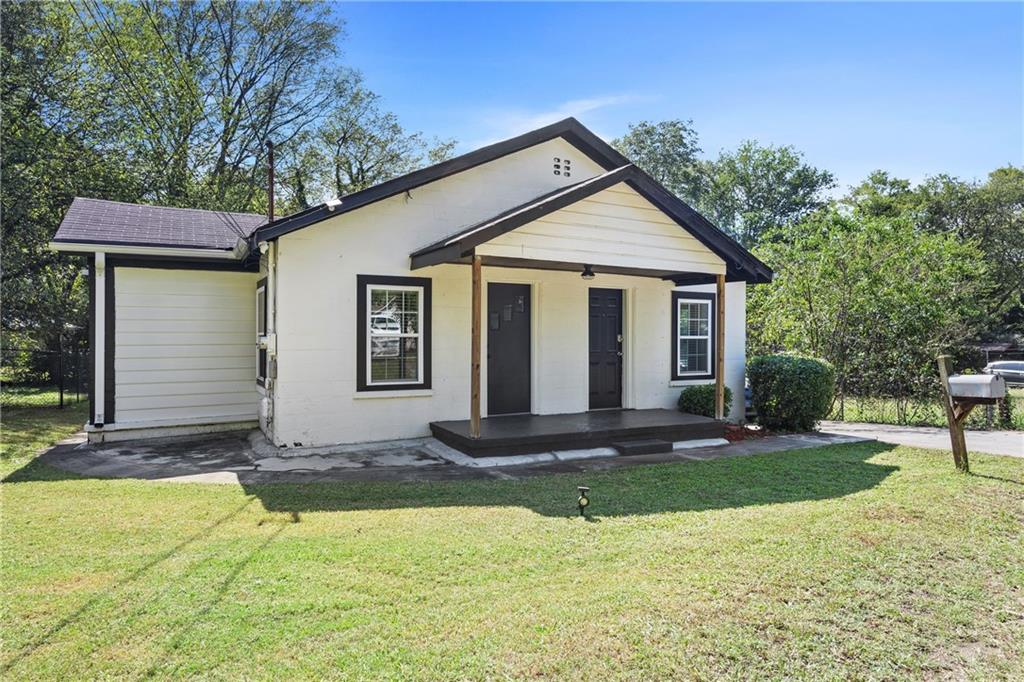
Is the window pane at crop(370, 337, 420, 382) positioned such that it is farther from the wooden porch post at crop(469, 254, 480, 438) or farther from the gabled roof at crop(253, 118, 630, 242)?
the gabled roof at crop(253, 118, 630, 242)

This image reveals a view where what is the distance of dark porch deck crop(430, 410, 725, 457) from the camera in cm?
771

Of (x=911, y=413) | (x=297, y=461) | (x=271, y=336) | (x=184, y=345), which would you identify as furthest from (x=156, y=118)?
(x=911, y=413)

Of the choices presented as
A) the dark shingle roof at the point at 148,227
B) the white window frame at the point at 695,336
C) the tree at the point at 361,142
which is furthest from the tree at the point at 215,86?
the white window frame at the point at 695,336

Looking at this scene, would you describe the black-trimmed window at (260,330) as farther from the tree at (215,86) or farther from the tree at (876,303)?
the tree at (215,86)

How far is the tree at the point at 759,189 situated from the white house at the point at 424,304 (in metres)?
32.5

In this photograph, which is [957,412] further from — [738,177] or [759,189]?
[738,177]

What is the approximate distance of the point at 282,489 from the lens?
20.0 ft

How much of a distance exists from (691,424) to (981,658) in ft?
19.6

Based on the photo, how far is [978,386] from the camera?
6.65m

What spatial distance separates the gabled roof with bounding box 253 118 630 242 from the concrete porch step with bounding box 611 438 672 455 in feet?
14.7

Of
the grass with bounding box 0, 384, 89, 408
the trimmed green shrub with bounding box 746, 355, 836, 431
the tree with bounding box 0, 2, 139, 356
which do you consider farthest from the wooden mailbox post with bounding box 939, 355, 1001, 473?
the tree with bounding box 0, 2, 139, 356

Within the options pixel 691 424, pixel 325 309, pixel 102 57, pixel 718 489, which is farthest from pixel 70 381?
pixel 718 489

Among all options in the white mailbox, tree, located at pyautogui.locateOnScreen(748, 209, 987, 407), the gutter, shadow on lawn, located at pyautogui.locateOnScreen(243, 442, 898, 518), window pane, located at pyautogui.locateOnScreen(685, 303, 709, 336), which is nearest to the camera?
shadow on lawn, located at pyautogui.locateOnScreen(243, 442, 898, 518)

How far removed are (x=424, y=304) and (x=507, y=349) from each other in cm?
156
